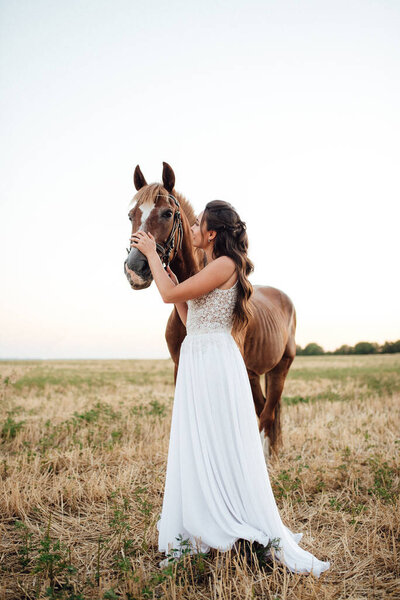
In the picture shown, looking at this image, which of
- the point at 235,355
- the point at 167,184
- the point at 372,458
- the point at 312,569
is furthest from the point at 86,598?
the point at 372,458

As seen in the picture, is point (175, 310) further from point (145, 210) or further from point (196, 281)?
point (196, 281)

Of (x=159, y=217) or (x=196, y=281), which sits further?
(x=159, y=217)

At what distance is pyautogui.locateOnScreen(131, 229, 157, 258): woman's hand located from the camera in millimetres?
3088

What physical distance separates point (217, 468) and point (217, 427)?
0.29 meters

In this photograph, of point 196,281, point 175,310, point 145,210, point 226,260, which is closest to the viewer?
point 196,281

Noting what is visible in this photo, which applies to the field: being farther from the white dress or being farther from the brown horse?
the brown horse

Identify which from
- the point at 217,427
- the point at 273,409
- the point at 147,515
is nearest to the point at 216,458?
the point at 217,427

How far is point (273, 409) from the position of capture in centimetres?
615

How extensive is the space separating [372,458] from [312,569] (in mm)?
3275

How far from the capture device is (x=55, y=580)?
9.18 feet

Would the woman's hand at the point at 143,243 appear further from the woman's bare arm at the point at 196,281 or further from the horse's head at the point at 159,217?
the horse's head at the point at 159,217

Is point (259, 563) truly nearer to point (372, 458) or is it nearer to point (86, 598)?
point (86, 598)

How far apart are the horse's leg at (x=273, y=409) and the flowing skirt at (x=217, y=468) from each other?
3052 mm

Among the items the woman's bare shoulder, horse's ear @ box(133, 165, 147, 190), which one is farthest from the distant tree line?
the woman's bare shoulder
